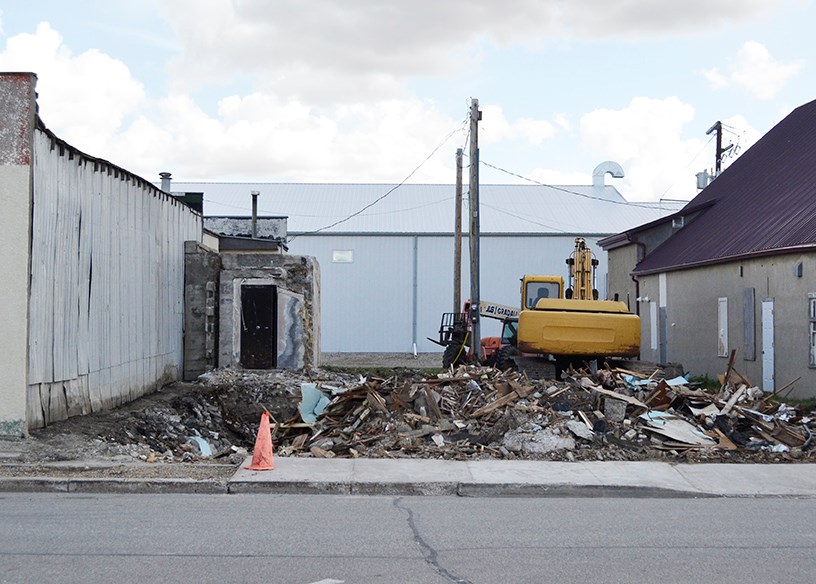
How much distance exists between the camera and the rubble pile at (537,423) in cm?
1343

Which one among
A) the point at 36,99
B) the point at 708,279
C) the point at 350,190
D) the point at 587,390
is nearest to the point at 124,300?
the point at 36,99

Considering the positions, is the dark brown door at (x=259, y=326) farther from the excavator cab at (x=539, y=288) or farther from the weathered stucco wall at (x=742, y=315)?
the weathered stucco wall at (x=742, y=315)

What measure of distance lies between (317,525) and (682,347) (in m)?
20.7

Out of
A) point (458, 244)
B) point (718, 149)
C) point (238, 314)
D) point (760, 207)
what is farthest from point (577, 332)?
point (718, 149)

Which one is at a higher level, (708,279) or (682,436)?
(708,279)

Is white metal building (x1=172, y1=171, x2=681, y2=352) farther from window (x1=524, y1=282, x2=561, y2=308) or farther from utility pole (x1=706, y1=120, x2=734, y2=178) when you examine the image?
window (x1=524, y1=282, x2=561, y2=308)

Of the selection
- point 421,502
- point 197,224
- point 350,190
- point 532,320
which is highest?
point 350,190

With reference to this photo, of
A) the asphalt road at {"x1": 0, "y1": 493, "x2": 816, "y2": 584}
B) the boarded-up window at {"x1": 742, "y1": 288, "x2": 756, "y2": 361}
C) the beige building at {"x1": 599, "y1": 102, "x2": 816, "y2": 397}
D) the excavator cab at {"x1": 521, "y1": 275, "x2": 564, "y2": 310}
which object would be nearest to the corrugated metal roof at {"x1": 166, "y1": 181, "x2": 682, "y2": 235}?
the beige building at {"x1": 599, "y1": 102, "x2": 816, "y2": 397}

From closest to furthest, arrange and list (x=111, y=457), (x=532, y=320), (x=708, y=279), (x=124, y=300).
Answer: (x=111, y=457)
(x=124, y=300)
(x=532, y=320)
(x=708, y=279)

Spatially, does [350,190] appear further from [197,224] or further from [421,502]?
[421,502]

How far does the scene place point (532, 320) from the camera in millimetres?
21344

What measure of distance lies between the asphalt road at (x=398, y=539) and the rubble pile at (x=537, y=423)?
2682 millimetres

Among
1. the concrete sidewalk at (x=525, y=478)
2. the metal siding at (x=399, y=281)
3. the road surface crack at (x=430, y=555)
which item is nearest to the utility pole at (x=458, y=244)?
the metal siding at (x=399, y=281)

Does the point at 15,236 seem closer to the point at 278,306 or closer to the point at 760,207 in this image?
Result: the point at 278,306
